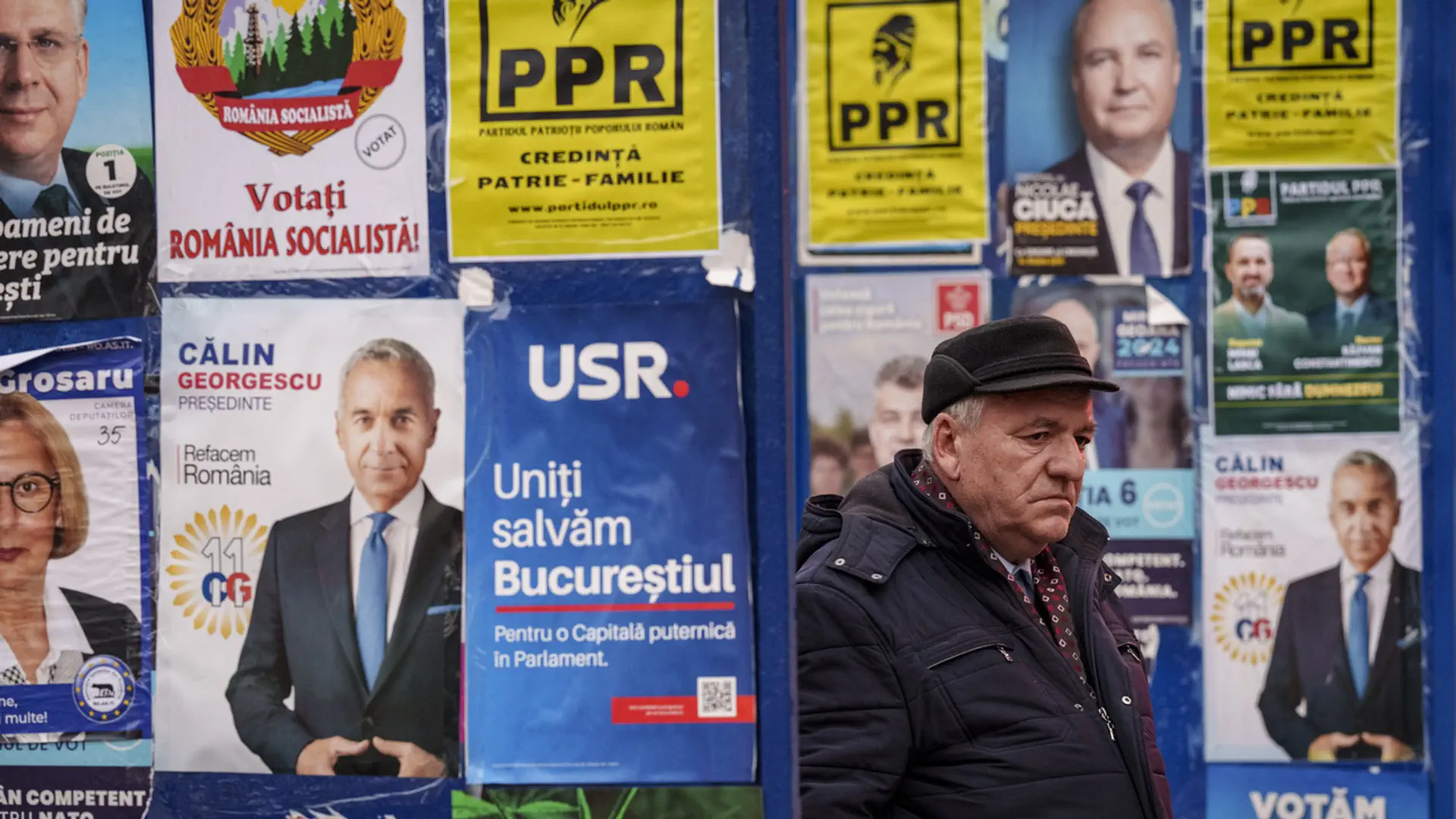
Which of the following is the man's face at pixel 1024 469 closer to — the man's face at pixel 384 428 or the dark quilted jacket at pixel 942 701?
the dark quilted jacket at pixel 942 701

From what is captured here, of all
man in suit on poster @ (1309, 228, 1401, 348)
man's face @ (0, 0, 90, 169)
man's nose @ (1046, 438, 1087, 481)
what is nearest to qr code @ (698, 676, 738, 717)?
man's nose @ (1046, 438, 1087, 481)

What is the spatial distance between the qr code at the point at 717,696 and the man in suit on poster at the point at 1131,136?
2041 millimetres

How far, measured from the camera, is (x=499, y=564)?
73.7 inches

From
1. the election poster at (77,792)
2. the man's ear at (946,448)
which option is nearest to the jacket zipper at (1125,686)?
the man's ear at (946,448)

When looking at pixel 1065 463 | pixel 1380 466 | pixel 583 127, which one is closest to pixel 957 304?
pixel 1380 466

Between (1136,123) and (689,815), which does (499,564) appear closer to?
(689,815)

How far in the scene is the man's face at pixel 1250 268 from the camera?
3438mm

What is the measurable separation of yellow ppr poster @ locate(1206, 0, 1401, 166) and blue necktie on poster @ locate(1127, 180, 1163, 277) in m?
0.18

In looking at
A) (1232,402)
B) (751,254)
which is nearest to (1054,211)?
(1232,402)

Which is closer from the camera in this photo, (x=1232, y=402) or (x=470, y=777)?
(x=470, y=777)

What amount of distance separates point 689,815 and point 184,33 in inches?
48.5

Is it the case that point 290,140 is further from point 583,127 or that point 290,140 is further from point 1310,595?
point 1310,595

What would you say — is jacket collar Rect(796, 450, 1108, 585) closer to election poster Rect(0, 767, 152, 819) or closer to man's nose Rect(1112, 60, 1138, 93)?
election poster Rect(0, 767, 152, 819)

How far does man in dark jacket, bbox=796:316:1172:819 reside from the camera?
2.11 metres
